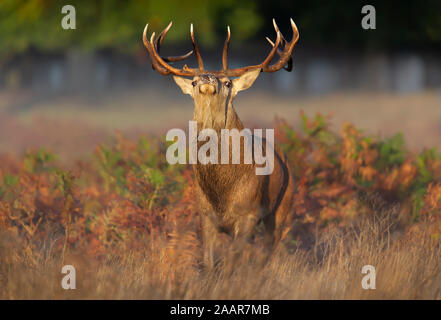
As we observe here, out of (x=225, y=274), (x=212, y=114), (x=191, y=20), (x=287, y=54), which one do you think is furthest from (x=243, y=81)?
(x=191, y=20)

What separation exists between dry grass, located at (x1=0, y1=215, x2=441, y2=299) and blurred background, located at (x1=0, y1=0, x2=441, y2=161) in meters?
6.39

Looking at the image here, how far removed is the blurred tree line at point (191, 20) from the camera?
1708cm

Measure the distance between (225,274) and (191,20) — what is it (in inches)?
507

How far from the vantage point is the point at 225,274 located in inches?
197

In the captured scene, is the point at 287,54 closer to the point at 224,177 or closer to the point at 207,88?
the point at 207,88

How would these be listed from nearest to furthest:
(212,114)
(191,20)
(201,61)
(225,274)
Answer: (225,274)
(212,114)
(201,61)
(191,20)

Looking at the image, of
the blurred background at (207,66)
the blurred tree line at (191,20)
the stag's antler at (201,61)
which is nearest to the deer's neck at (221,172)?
the stag's antler at (201,61)

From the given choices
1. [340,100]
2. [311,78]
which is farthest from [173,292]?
[311,78]

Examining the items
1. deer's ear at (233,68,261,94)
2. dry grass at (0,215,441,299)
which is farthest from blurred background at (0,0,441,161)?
deer's ear at (233,68,261,94)

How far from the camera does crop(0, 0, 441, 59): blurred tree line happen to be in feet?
56.0

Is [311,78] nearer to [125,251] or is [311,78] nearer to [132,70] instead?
[132,70]

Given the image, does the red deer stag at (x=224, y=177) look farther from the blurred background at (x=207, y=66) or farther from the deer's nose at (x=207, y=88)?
the blurred background at (x=207, y=66)

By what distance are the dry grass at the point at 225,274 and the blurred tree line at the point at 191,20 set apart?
37.2 feet

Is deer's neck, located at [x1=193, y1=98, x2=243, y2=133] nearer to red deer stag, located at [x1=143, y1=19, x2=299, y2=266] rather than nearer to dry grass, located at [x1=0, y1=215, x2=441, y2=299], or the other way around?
red deer stag, located at [x1=143, y1=19, x2=299, y2=266]
